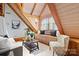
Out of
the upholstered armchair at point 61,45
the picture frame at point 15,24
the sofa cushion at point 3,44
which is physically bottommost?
the upholstered armchair at point 61,45

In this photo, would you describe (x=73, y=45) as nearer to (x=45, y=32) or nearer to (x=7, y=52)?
(x=45, y=32)

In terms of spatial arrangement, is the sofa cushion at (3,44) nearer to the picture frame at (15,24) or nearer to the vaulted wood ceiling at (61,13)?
the picture frame at (15,24)

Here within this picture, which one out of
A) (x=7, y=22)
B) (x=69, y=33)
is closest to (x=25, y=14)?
(x=7, y=22)

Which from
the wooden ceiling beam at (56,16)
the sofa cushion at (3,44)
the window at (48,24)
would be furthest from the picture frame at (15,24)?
the wooden ceiling beam at (56,16)

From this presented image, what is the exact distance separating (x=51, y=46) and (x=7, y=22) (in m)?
1.49

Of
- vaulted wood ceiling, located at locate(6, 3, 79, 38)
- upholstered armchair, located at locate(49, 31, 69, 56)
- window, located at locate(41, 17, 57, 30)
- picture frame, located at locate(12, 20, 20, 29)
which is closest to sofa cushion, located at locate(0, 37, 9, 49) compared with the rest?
picture frame, located at locate(12, 20, 20, 29)

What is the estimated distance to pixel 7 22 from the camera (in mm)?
2793

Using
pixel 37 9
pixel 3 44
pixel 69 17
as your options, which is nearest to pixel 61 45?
pixel 69 17

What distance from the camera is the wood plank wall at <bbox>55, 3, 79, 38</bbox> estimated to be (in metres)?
2.80

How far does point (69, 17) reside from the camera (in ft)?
10.2

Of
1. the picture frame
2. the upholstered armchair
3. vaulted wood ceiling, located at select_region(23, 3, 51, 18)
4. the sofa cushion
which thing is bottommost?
the upholstered armchair

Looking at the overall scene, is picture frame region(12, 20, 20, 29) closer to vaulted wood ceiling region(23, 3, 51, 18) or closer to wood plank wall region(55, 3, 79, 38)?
vaulted wood ceiling region(23, 3, 51, 18)

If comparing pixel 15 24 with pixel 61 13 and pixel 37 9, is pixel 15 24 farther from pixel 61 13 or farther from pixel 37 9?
pixel 61 13

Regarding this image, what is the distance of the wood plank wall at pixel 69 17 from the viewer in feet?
9.19
